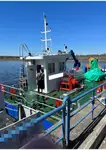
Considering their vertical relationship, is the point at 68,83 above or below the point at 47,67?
below

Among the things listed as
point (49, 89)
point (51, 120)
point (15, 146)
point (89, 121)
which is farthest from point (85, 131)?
point (49, 89)

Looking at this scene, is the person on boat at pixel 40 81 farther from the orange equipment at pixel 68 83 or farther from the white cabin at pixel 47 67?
the orange equipment at pixel 68 83

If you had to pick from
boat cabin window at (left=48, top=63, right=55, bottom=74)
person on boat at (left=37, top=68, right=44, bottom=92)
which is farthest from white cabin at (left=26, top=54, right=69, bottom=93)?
person on boat at (left=37, top=68, right=44, bottom=92)

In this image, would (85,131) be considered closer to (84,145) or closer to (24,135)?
(84,145)

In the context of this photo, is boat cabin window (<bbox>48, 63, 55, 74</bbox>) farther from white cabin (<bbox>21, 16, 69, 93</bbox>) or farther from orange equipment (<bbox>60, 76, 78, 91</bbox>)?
orange equipment (<bbox>60, 76, 78, 91</bbox>)

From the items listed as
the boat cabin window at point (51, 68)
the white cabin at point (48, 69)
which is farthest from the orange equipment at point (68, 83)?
the boat cabin window at point (51, 68)

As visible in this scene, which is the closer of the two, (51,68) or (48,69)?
(48,69)

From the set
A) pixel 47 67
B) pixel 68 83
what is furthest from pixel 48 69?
pixel 68 83

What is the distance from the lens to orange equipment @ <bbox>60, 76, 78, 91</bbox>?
30.2ft

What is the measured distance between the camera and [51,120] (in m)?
6.44

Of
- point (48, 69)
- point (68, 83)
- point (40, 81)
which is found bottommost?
point (68, 83)

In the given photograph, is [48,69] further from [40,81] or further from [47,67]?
[40,81]

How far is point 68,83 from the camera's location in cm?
922

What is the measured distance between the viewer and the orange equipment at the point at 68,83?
9195mm
